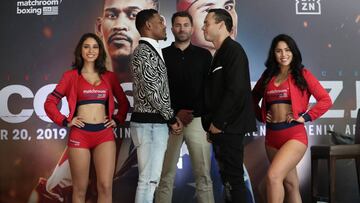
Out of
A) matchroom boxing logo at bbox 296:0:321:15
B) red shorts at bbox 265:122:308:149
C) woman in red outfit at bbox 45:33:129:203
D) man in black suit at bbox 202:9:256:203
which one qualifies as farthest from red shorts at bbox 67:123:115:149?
matchroom boxing logo at bbox 296:0:321:15

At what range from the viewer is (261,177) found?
4.26 meters

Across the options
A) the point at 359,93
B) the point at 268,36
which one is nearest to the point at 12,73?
the point at 268,36

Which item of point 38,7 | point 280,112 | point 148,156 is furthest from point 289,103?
point 38,7

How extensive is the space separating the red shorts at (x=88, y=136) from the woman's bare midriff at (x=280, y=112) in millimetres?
1201

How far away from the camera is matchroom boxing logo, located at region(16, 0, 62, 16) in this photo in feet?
14.2

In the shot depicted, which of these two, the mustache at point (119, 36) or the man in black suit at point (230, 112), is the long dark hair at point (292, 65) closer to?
the man in black suit at point (230, 112)

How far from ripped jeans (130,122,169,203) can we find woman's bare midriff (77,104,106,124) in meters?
0.40

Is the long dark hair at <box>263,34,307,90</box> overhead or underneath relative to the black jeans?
overhead

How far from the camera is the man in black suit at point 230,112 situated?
2771 millimetres

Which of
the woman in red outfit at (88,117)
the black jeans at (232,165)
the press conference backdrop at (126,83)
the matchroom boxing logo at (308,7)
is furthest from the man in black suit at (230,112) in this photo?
the matchroom boxing logo at (308,7)

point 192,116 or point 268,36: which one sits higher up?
point 268,36

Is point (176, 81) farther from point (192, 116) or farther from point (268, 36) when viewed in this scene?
point (268, 36)

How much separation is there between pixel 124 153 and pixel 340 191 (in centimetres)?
204

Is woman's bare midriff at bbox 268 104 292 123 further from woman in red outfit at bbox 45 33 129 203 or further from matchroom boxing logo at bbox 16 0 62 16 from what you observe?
matchroom boxing logo at bbox 16 0 62 16
